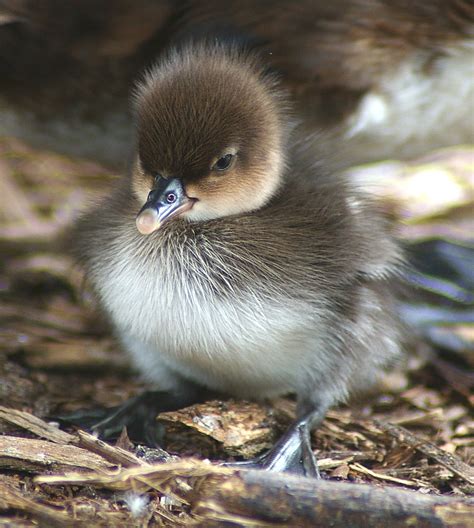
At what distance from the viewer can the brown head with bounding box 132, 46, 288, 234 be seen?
2416mm

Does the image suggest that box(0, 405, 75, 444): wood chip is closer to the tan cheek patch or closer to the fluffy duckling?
the fluffy duckling

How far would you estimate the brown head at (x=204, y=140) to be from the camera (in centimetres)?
242

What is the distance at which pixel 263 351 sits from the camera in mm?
2488

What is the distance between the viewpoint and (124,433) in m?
2.42

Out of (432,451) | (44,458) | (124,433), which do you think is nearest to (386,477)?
(432,451)

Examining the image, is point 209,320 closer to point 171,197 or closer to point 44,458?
point 171,197

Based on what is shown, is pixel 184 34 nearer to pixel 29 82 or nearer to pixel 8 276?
Answer: pixel 29 82

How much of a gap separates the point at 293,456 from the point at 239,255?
0.55 metres

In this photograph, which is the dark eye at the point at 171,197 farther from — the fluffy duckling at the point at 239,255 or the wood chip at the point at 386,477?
the wood chip at the point at 386,477

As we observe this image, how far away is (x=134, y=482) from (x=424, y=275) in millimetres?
1872

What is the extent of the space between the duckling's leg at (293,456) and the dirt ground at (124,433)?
0.06 m

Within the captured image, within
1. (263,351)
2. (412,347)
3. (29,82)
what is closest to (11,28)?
(29,82)

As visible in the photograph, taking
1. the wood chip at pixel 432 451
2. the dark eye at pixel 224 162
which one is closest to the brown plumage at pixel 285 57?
A: the dark eye at pixel 224 162

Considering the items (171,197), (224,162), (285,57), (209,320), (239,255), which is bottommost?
(209,320)
